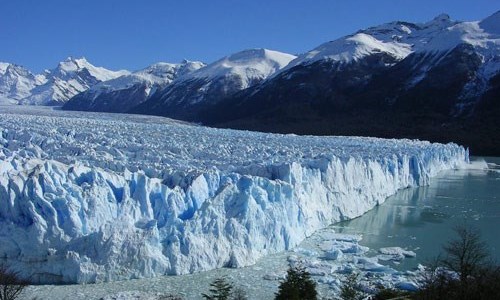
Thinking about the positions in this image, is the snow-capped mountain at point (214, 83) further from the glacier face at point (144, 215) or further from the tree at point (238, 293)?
the tree at point (238, 293)

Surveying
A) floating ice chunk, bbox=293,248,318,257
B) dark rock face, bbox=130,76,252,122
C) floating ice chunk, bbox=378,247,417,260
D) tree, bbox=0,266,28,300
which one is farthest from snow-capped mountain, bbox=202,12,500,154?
tree, bbox=0,266,28,300

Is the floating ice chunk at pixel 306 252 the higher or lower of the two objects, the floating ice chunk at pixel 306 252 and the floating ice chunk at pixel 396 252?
the higher

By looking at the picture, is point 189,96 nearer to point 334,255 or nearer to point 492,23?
point 492,23

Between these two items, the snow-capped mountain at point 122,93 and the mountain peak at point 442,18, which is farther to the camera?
the snow-capped mountain at point 122,93

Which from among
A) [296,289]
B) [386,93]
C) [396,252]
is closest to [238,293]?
[296,289]

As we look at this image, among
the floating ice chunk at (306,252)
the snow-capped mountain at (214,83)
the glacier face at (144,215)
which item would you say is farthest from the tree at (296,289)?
the snow-capped mountain at (214,83)

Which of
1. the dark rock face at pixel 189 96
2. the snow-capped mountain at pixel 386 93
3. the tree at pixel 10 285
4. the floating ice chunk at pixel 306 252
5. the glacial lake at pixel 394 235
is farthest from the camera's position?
the dark rock face at pixel 189 96

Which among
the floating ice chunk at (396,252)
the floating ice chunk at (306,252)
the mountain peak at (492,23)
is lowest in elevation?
the floating ice chunk at (396,252)

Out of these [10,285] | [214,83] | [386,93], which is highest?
[214,83]
